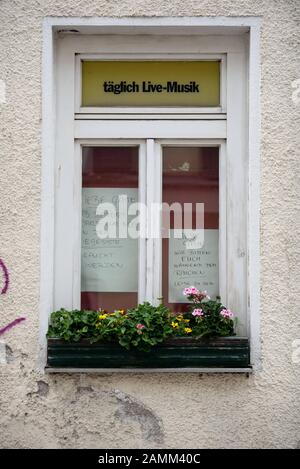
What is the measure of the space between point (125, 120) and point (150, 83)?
0.32 meters

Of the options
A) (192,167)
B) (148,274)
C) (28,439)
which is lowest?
(28,439)

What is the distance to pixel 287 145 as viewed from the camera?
16.0 feet

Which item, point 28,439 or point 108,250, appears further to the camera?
point 108,250

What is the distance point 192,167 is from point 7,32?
4.97ft

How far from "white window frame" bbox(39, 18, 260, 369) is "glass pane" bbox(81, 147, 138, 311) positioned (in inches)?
3.8

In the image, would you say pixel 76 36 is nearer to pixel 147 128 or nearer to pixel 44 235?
pixel 147 128

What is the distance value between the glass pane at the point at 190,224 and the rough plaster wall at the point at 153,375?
0.43m

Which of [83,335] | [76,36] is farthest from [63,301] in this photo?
[76,36]

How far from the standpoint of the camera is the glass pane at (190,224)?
16.9ft

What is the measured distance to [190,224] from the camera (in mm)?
5176

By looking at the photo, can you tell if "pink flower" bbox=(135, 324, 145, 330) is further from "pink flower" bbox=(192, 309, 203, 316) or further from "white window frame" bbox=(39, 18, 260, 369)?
"white window frame" bbox=(39, 18, 260, 369)

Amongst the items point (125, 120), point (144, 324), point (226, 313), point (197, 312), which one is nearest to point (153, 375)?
point (144, 324)

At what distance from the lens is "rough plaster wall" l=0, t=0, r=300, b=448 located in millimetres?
4809

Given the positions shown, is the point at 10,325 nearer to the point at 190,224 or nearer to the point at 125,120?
the point at 190,224
